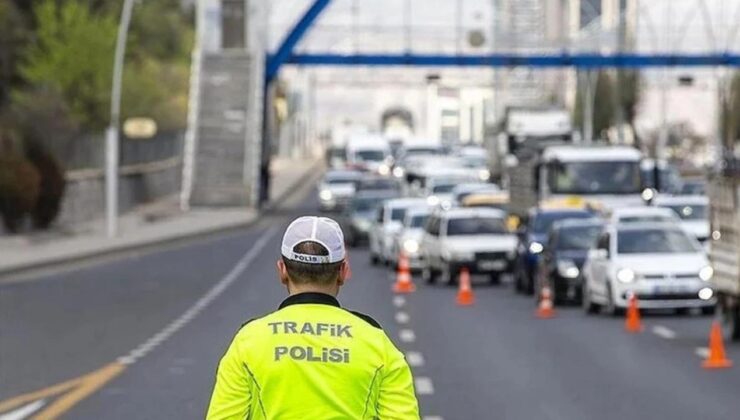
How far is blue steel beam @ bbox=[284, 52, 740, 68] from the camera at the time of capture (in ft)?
292

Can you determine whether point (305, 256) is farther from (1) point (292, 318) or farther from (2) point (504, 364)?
(2) point (504, 364)

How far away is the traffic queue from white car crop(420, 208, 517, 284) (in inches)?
0.8

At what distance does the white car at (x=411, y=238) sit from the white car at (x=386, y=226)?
1.16ft

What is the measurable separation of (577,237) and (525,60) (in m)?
57.8

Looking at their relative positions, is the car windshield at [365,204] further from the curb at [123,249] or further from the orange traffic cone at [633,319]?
the orange traffic cone at [633,319]

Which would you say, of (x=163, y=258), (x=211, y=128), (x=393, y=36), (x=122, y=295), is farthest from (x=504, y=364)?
(x=393, y=36)

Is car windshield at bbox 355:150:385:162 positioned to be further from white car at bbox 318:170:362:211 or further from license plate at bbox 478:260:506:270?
license plate at bbox 478:260:506:270

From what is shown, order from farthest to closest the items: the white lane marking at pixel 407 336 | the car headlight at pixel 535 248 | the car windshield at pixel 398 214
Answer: the car windshield at pixel 398 214 < the car headlight at pixel 535 248 < the white lane marking at pixel 407 336

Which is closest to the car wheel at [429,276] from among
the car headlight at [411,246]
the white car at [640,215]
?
the car headlight at [411,246]

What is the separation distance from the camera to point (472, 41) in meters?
109

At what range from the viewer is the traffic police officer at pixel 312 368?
234 inches

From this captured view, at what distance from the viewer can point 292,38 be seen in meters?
89.4

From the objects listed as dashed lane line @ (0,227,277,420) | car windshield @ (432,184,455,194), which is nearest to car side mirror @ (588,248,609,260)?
dashed lane line @ (0,227,277,420)

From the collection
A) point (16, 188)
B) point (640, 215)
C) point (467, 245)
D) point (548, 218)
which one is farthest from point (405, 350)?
point (16, 188)
